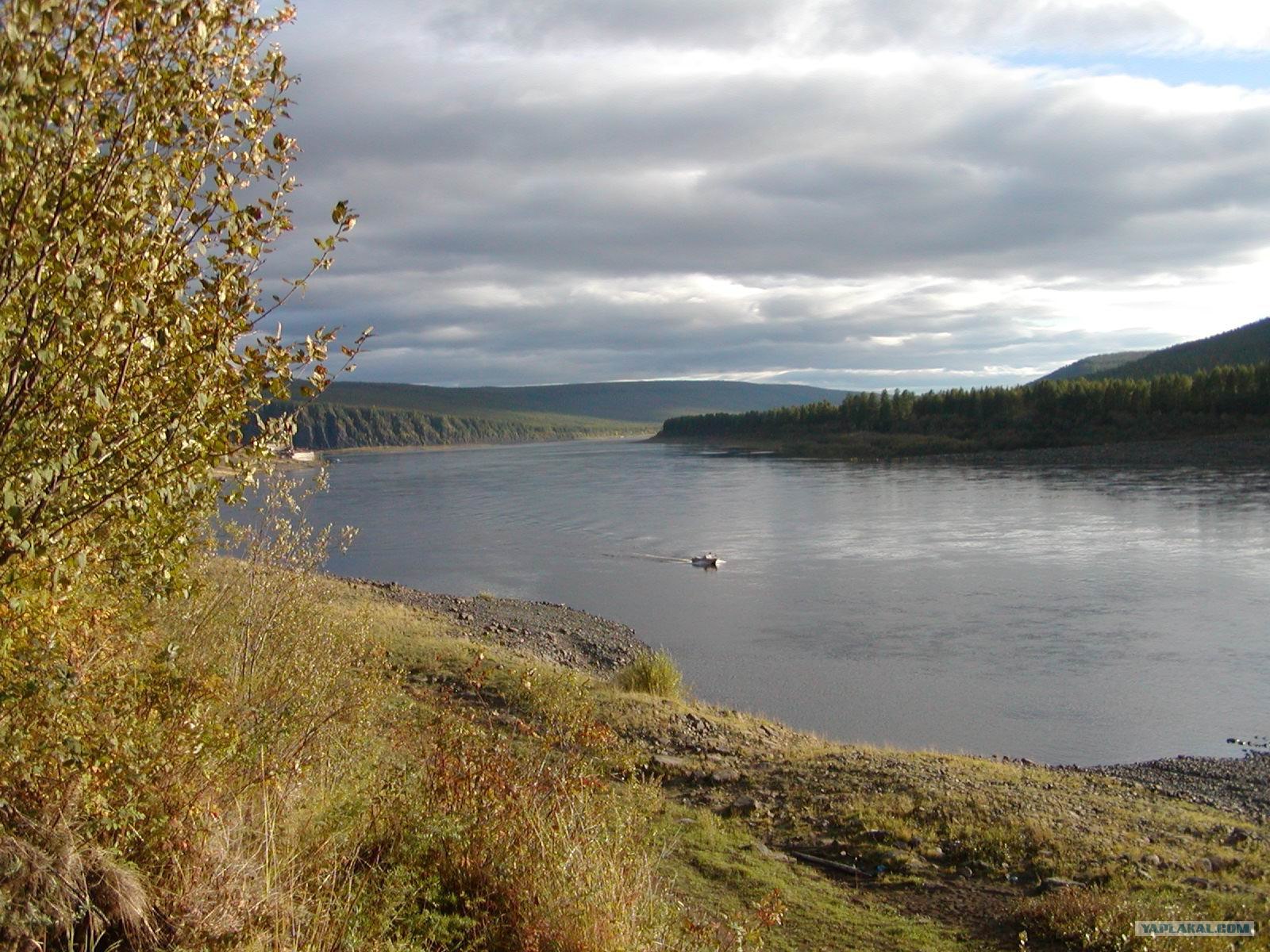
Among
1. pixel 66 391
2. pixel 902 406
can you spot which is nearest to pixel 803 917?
pixel 66 391

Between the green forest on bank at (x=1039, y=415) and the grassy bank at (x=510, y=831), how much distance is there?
247 ft

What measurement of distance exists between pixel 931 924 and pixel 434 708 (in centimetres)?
507

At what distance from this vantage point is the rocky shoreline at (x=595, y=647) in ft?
39.5

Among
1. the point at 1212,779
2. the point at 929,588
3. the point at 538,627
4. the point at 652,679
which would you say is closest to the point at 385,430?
the point at 929,588

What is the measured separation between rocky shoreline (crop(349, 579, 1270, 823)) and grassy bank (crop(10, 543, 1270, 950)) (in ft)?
4.01

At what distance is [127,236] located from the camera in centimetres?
337

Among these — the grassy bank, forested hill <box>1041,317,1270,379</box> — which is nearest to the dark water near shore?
the grassy bank

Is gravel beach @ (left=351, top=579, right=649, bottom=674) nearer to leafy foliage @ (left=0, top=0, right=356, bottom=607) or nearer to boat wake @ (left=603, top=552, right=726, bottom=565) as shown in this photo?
boat wake @ (left=603, top=552, right=726, bottom=565)

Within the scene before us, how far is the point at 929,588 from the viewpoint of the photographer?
1078 inches

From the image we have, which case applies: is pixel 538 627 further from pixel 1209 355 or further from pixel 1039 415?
pixel 1209 355

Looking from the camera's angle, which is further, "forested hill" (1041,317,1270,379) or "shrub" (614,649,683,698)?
"forested hill" (1041,317,1270,379)

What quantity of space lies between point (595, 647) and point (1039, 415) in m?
75.7

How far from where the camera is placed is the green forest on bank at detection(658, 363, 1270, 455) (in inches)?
3029

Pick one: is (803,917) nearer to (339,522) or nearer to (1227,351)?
(339,522)
